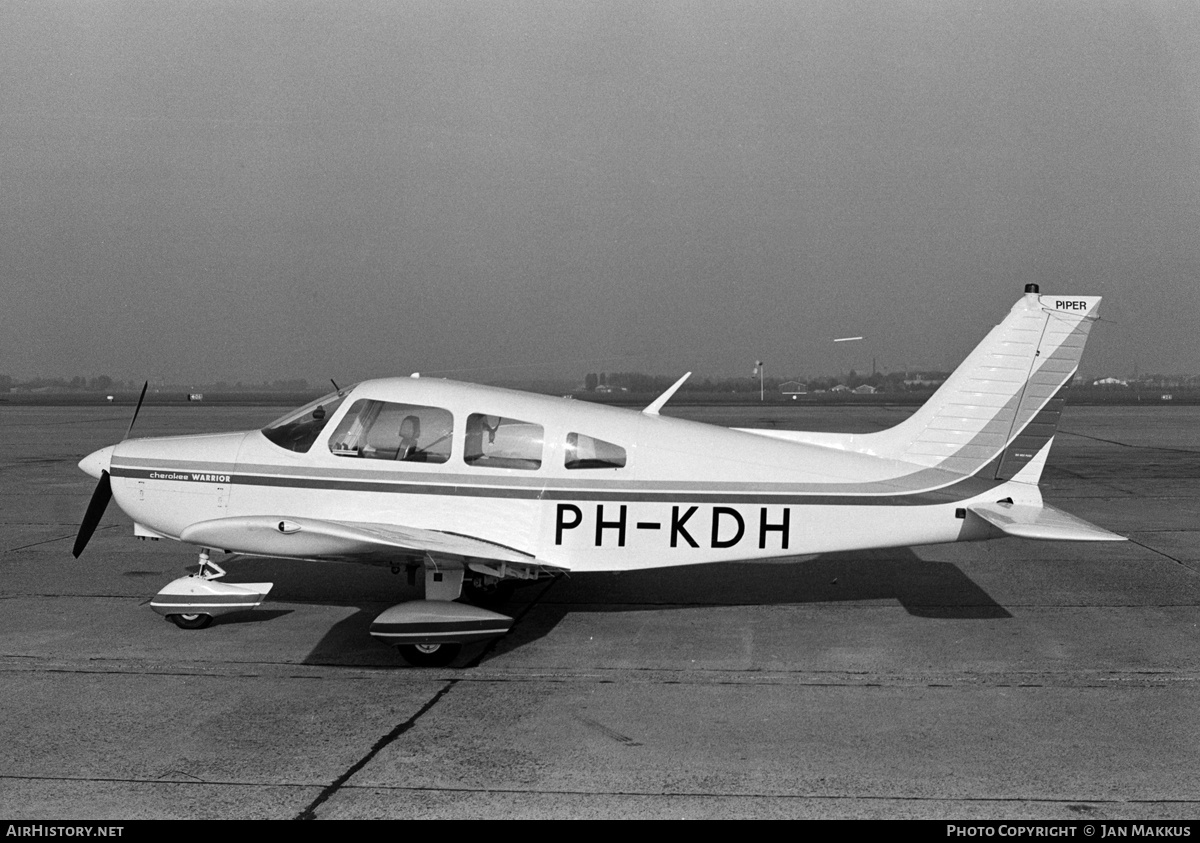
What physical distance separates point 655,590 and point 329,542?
3.56 meters

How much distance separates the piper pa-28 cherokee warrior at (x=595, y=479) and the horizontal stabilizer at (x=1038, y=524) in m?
0.05

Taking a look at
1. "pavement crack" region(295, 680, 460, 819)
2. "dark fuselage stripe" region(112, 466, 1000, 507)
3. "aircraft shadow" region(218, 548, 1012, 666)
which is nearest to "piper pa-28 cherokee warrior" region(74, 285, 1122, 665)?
"dark fuselage stripe" region(112, 466, 1000, 507)

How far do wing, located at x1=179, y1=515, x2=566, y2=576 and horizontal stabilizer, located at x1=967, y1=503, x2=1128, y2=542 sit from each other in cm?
331

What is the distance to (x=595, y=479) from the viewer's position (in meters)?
7.57

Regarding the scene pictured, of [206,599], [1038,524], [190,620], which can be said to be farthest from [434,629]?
[1038,524]

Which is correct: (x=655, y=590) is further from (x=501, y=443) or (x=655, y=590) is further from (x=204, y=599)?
(x=204, y=599)

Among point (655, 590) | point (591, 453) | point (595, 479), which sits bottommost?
point (655, 590)

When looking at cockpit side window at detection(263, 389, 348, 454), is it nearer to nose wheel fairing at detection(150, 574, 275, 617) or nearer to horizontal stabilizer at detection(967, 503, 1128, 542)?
nose wheel fairing at detection(150, 574, 275, 617)

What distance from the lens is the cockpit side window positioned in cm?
780

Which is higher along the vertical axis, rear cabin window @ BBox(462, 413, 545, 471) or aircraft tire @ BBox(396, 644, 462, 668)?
rear cabin window @ BBox(462, 413, 545, 471)

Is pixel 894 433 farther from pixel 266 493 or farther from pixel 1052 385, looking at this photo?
pixel 266 493

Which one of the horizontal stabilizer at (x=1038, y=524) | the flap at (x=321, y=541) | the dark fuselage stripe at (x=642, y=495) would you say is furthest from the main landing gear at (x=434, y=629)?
the horizontal stabilizer at (x=1038, y=524)

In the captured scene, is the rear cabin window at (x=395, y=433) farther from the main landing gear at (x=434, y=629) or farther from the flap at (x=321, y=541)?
the main landing gear at (x=434, y=629)
